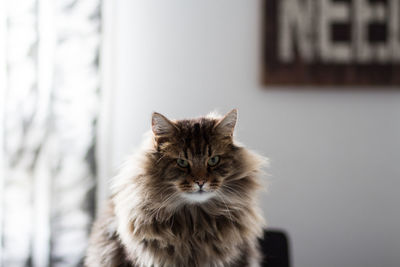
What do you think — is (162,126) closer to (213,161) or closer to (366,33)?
(213,161)

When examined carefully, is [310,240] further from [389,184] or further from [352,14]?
[352,14]

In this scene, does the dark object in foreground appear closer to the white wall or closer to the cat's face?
the cat's face

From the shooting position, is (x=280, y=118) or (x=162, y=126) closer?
(x=162, y=126)

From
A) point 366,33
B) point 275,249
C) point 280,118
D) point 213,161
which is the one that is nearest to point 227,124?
point 213,161

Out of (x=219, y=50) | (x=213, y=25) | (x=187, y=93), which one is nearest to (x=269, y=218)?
(x=187, y=93)

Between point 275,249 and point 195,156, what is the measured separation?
53cm

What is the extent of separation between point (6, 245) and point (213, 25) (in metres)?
1.32

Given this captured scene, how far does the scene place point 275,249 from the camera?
1237 millimetres

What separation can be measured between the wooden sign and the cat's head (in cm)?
87

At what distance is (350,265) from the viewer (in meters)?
1.78

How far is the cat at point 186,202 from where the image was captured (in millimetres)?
911

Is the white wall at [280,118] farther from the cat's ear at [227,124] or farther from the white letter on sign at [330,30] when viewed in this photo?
the cat's ear at [227,124]

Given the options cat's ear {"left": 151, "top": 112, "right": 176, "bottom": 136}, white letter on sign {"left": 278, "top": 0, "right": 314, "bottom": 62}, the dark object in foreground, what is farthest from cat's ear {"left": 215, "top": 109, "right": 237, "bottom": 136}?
white letter on sign {"left": 278, "top": 0, "right": 314, "bottom": 62}

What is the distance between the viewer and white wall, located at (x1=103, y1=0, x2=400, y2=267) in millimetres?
1738
